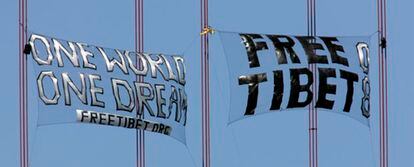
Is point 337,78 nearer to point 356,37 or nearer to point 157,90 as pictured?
point 356,37

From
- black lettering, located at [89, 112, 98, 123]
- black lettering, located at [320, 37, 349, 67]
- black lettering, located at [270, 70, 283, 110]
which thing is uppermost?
black lettering, located at [320, 37, 349, 67]

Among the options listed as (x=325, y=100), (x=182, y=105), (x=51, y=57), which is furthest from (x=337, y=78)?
(x=51, y=57)

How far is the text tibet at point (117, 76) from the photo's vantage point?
29.7 metres

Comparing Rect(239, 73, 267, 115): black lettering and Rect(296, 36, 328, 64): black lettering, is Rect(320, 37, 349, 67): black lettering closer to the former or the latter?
Rect(296, 36, 328, 64): black lettering

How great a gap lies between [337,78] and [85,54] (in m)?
4.06

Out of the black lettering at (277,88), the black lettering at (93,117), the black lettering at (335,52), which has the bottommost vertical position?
the black lettering at (93,117)

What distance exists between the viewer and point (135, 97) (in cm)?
3056

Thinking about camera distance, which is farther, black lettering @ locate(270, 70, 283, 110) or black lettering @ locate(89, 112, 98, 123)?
black lettering @ locate(270, 70, 283, 110)

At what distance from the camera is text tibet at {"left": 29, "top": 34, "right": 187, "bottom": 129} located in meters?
A: 29.7

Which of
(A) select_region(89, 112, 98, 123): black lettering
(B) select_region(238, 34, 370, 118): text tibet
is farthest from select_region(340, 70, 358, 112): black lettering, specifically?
(A) select_region(89, 112, 98, 123): black lettering

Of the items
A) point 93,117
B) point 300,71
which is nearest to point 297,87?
point 300,71

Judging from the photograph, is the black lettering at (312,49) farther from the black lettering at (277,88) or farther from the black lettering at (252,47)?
the black lettering at (252,47)

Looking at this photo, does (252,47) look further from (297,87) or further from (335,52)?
(335,52)

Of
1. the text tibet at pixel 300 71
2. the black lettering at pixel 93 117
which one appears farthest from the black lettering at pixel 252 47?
the black lettering at pixel 93 117
